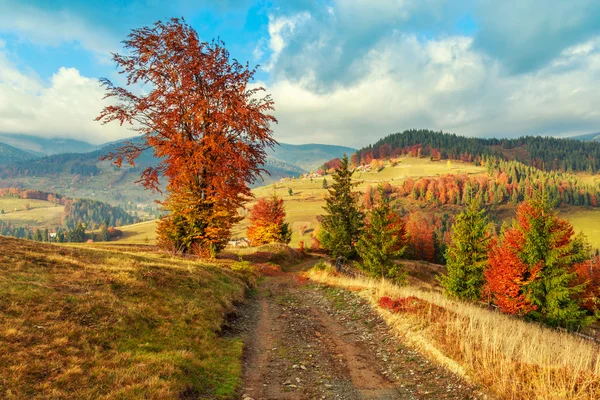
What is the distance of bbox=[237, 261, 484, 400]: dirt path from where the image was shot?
25.6 feet

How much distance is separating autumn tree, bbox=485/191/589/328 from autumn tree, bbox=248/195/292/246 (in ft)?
131

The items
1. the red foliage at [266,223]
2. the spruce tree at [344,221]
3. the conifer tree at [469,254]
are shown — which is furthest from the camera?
the red foliage at [266,223]

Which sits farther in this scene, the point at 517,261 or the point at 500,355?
the point at 517,261

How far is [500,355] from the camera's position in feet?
26.3

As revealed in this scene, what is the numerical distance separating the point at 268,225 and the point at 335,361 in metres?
55.3

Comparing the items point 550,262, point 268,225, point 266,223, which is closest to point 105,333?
point 550,262

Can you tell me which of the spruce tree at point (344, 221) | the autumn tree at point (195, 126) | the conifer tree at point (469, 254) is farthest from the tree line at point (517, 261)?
the autumn tree at point (195, 126)

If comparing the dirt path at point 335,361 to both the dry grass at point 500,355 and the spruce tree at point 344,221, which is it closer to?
the dry grass at point 500,355

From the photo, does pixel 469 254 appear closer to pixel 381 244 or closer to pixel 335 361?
pixel 381 244

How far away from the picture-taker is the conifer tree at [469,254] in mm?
34156

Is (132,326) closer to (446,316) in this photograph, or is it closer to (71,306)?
(71,306)

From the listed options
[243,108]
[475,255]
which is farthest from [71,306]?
[475,255]

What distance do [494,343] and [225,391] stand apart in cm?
707

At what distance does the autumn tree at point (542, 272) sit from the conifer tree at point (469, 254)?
232cm
